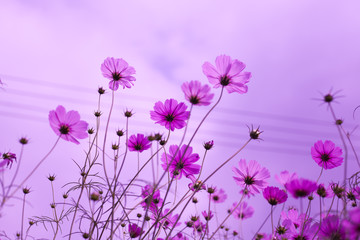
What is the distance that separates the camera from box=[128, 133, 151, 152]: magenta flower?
3.66 feet

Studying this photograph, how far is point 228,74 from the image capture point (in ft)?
3.33

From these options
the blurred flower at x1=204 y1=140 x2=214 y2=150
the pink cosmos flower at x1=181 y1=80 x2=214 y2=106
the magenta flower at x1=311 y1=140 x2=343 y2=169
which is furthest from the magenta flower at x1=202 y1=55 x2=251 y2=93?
the magenta flower at x1=311 y1=140 x2=343 y2=169

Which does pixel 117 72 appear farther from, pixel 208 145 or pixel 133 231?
pixel 133 231

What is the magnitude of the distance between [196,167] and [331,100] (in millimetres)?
499

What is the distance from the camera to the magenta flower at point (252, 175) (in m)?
1.13

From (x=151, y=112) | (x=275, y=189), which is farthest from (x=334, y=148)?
(x=151, y=112)

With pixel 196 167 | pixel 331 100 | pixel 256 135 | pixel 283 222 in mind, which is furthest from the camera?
pixel 283 222

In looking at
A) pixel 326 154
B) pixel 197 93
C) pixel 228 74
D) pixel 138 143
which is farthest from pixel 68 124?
pixel 326 154

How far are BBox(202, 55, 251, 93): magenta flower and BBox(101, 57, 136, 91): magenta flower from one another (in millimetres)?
321

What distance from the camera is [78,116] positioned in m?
0.93

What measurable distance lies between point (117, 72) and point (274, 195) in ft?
2.44

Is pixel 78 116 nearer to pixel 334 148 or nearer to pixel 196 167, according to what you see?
pixel 196 167

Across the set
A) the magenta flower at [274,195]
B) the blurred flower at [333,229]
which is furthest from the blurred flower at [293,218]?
the blurred flower at [333,229]

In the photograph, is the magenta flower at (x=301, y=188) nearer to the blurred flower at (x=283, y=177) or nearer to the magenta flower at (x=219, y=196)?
the blurred flower at (x=283, y=177)
